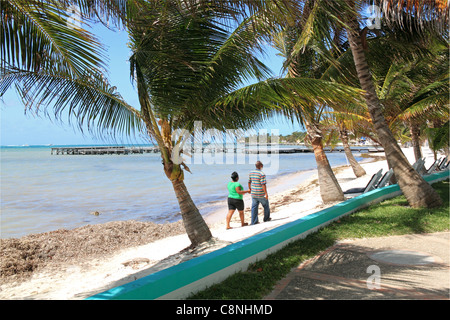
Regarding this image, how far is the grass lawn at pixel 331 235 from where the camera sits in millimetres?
3834

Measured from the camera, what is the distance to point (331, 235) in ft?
20.1

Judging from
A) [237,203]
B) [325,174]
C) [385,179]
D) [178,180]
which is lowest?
[237,203]

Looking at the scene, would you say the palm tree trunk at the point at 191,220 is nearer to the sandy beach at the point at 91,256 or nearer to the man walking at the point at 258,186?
the sandy beach at the point at 91,256

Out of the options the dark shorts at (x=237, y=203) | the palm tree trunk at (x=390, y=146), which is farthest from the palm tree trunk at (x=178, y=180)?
the palm tree trunk at (x=390, y=146)

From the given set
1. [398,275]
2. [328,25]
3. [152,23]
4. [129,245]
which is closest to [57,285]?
[129,245]

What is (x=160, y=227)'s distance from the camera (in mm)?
10859

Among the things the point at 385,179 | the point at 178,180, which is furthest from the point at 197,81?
the point at 385,179

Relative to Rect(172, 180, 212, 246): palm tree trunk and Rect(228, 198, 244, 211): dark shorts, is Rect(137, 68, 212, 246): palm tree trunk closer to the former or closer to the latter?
Rect(172, 180, 212, 246): palm tree trunk

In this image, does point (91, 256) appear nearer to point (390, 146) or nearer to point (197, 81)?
point (197, 81)

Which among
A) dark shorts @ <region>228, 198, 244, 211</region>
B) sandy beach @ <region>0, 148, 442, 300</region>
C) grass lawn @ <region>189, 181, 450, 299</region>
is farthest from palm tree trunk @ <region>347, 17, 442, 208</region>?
dark shorts @ <region>228, 198, 244, 211</region>

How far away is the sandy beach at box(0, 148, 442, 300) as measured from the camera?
589 cm

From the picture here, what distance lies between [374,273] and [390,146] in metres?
4.92
